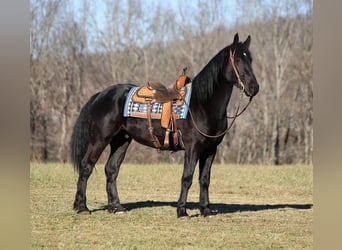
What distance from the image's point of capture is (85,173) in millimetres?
4867

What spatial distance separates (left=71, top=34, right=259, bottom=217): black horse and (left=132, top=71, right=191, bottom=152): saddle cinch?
0.06 metres

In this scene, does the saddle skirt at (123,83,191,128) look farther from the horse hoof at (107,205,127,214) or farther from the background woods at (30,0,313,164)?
the background woods at (30,0,313,164)

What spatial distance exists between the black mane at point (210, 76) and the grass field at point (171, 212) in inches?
43.3

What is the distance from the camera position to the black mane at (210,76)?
436 cm

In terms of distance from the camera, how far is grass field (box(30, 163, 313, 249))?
374cm

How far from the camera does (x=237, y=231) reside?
4.05 m

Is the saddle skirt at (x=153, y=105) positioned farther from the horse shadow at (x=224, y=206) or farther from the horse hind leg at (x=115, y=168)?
the horse shadow at (x=224, y=206)

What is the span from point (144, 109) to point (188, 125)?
0.46 meters

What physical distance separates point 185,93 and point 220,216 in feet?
3.82

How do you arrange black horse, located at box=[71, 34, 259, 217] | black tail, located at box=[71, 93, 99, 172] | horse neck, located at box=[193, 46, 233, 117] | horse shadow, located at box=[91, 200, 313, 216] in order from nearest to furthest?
black horse, located at box=[71, 34, 259, 217]
horse neck, located at box=[193, 46, 233, 117]
black tail, located at box=[71, 93, 99, 172]
horse shadow, located at box=[91, 200, 313, 216]

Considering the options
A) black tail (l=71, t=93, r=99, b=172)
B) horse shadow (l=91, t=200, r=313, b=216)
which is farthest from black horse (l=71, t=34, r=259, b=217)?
horse shadow (l=91, t=200, r=313, b=216)

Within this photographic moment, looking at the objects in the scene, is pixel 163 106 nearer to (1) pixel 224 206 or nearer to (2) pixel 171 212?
(2) pixel 171 212

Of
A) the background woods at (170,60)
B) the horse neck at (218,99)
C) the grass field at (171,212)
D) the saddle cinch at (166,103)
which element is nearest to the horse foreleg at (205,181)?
the grass field at (171,212)

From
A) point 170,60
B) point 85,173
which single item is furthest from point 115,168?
point 170,60
